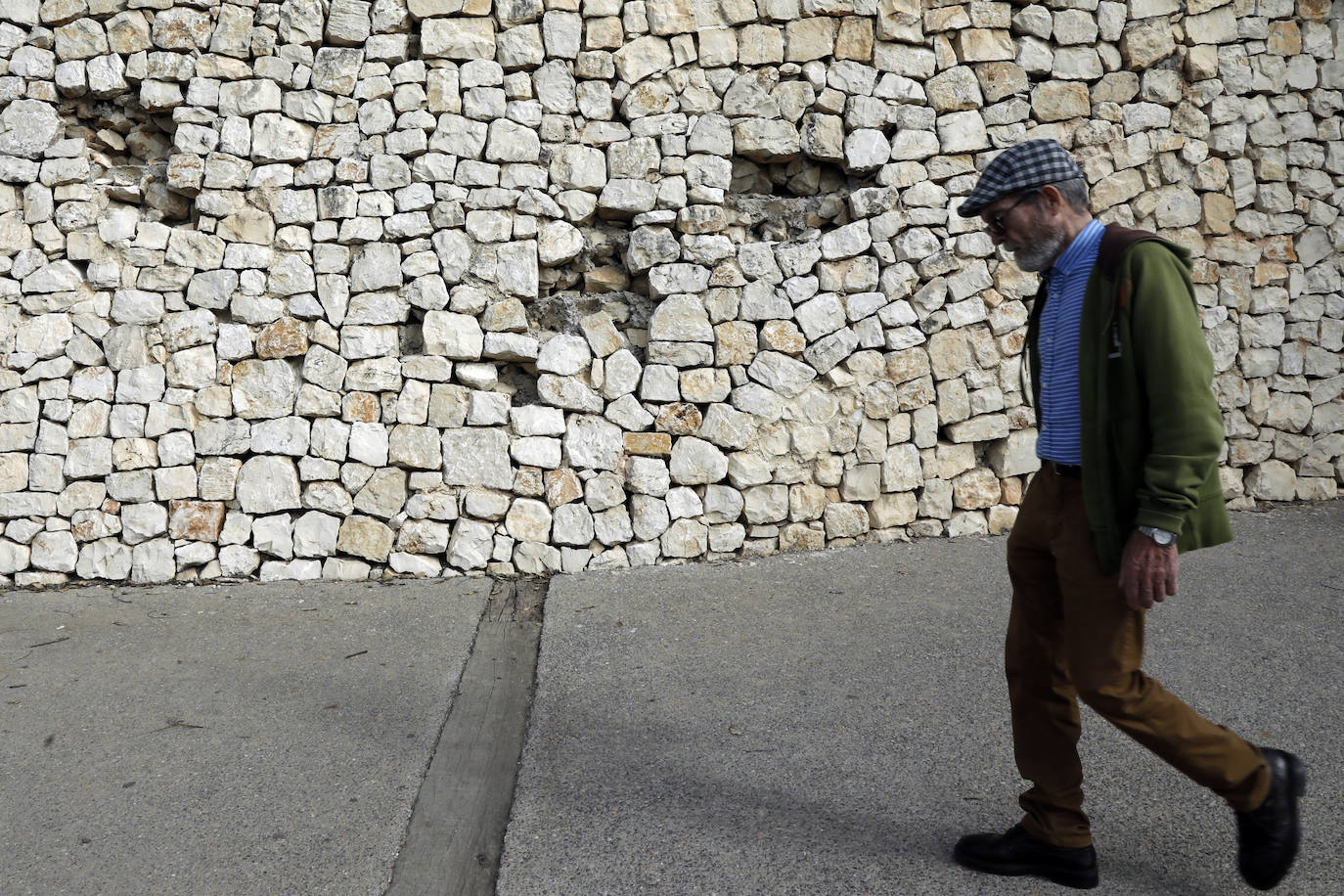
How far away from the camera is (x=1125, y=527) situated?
206 cm

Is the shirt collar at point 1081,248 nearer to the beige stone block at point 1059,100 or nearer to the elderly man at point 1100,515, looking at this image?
the elderly man at point 1100,515

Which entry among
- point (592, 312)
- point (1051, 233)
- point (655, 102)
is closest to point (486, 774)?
point (1051, 233)

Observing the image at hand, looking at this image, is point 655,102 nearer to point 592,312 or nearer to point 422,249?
point 592,312

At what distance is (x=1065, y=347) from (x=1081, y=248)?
0.24 meters

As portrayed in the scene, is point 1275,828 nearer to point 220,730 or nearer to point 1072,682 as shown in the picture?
point 1072,682

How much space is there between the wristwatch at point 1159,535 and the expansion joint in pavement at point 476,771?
1.93 meters

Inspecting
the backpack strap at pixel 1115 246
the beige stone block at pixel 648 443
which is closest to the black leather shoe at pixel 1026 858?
the backpack strap at pixel 1115 246

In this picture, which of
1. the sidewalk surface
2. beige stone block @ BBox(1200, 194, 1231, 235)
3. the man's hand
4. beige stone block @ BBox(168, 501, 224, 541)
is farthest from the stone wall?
the man's hand

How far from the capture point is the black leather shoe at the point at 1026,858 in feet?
7.46

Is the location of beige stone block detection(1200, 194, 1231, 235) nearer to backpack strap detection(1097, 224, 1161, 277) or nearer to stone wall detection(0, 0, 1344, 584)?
stone wall detection(0, 0, 1344, 584)

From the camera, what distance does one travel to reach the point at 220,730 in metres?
3.40

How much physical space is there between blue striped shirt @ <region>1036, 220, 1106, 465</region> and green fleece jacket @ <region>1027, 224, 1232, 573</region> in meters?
0.08

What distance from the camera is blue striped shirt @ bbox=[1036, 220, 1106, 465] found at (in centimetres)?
220

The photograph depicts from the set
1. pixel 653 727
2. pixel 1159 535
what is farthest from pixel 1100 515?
pixel 653 727
